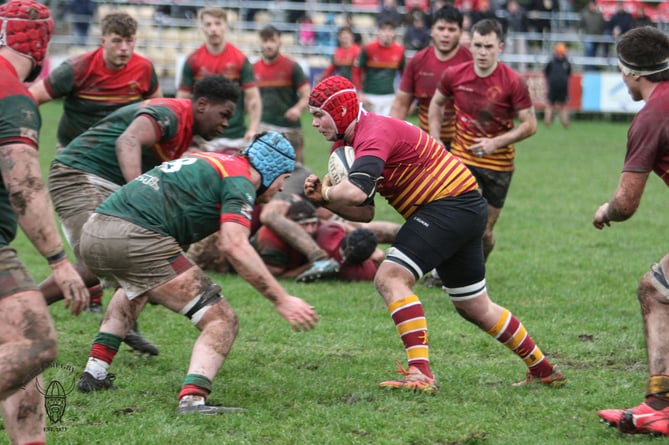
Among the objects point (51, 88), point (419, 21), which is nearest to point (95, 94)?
point (51, 88)

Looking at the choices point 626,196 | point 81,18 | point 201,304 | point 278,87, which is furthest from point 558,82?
point 201,304

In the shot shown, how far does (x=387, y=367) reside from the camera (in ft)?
20.7

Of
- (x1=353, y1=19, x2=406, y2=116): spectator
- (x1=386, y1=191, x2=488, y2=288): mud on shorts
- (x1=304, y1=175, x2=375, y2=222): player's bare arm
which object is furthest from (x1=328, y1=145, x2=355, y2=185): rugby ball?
(x1=353, y1=19, x2=406, y2=116): spectator

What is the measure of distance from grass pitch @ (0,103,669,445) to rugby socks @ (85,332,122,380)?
0.53 feet

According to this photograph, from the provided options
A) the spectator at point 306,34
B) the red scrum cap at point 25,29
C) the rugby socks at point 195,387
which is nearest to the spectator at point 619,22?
the spectator at point 306,34

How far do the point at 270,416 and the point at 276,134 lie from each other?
1.56 metres

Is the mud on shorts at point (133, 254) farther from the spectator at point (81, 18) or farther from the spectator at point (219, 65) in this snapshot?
the spectator at point (81, 18)

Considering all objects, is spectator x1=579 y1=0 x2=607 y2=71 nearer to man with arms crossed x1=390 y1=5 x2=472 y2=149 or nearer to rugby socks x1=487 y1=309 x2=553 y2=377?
man with arms crossed x1=390 y1=5 x2=472 y2=149

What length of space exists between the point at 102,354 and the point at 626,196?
3097 mm

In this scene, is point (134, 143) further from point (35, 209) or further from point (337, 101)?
point (35, 209)

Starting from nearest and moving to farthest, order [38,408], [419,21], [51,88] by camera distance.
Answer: [38,408] → [51,88] → [419,21]

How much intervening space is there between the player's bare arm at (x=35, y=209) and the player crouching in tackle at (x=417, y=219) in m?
1.58

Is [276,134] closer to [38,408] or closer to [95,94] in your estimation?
[38,408]

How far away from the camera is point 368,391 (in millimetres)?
5703
